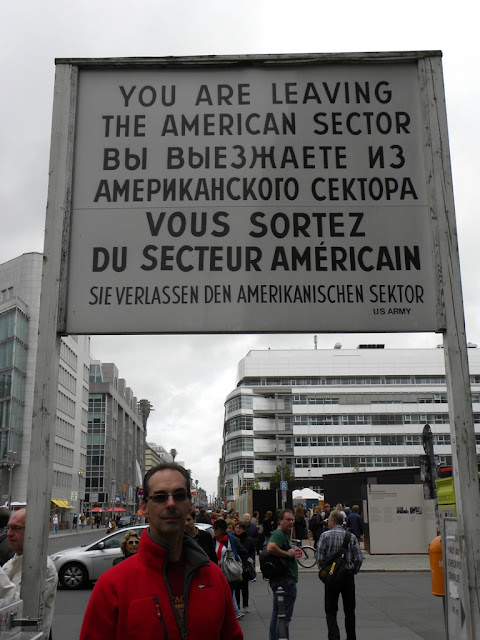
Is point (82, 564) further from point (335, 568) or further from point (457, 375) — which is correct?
point (457, 375)

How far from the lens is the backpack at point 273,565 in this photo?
883 cm

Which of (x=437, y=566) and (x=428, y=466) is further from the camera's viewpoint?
(x=428, y=466)

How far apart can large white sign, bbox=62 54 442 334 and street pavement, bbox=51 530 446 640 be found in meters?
7.92

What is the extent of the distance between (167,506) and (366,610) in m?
12.0

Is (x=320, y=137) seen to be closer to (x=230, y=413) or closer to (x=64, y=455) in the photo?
(x=64, y=455)

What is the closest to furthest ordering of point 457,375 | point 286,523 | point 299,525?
point 457,375 < point 286,523 < point 299,525

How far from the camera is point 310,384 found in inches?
3969

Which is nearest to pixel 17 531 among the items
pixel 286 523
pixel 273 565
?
pixel 273 565

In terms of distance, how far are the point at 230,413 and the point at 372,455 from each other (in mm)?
25968

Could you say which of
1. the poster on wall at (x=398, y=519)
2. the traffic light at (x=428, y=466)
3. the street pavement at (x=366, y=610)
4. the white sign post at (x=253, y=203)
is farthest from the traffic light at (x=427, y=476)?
the white sign post at (x=253, y=203)

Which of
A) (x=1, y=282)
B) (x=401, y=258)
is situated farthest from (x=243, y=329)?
(x=1, y=282)

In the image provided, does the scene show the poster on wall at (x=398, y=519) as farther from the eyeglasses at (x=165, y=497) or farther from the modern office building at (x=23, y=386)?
the modern office building at (x=23, y=386)

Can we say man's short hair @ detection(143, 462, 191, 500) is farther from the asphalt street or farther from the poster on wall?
the poster on wall

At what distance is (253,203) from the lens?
14.2ft
